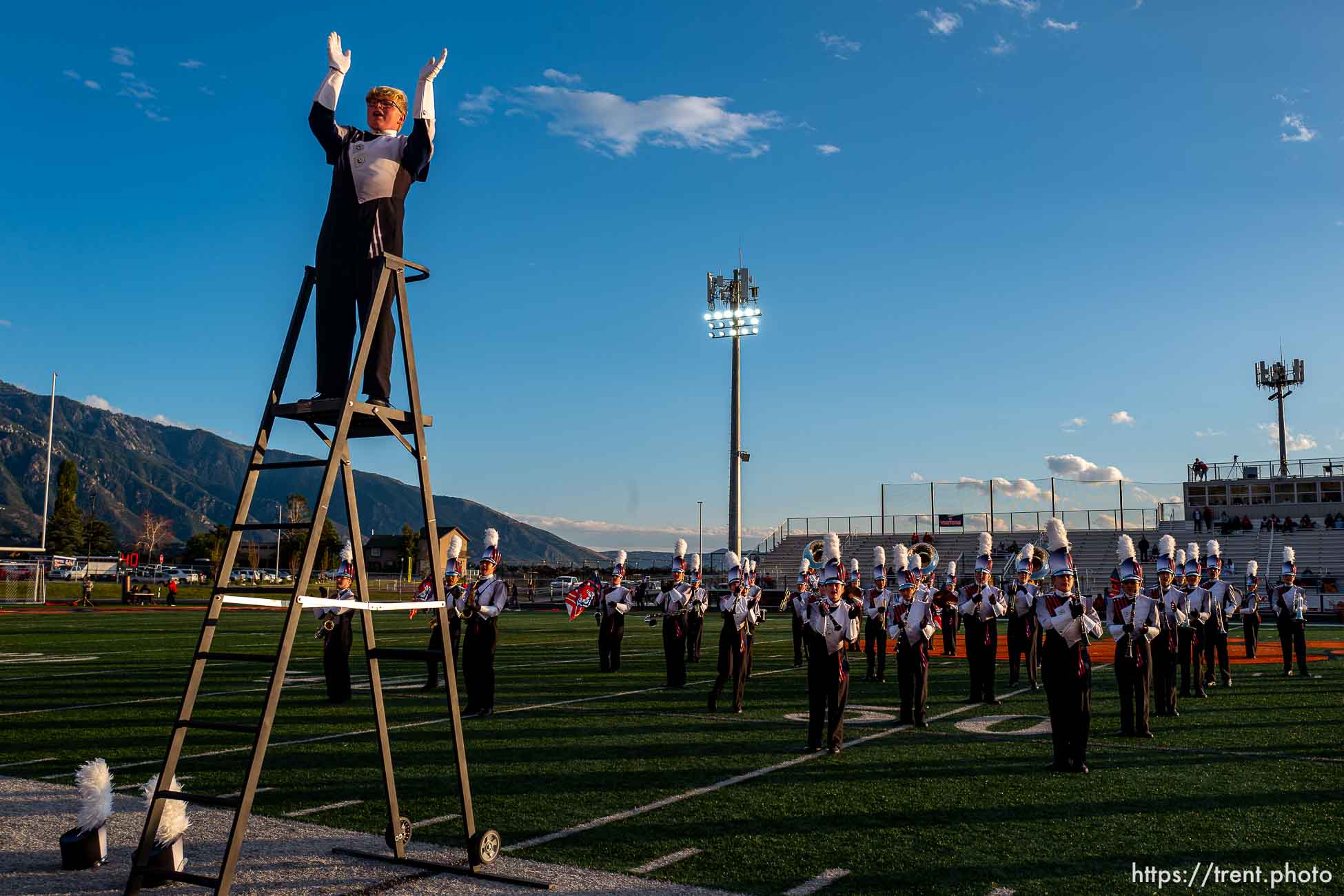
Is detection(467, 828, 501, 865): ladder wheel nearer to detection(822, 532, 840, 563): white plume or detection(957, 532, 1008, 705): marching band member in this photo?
detection(822, 532, 840, 563): white plume

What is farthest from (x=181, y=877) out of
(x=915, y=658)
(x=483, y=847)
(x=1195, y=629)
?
(x=1195, y=629)

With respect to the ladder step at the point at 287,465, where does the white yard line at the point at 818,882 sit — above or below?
below

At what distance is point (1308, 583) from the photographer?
3866cm

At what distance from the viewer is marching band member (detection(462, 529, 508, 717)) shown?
34.9 ft

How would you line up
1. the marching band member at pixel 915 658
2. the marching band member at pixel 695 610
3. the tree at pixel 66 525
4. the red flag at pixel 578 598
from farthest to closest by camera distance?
the tree at pixel 66 525 → the red flag at pixel 578 598 → the marching band member at pixel 695 610 → the marching band member at pixel 915 658

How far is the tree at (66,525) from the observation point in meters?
88.2

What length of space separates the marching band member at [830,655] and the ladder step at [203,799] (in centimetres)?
544

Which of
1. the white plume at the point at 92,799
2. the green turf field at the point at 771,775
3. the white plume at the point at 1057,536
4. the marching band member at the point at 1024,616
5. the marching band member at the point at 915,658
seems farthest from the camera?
the marching band member at the point at 1024,616

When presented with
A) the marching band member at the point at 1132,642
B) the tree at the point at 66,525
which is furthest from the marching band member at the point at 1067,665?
the tree at the point at 66,525

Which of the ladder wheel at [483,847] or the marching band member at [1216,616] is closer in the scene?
the ladder wheel at [483,847]

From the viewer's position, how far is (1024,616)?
44.4 feet

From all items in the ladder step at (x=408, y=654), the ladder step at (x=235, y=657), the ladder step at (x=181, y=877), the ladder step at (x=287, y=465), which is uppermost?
the ladder step at (x=287, y=465)

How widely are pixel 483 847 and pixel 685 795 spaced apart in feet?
7.65

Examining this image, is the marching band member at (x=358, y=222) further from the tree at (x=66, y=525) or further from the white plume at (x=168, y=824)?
the tree at (x=66, y=525)
